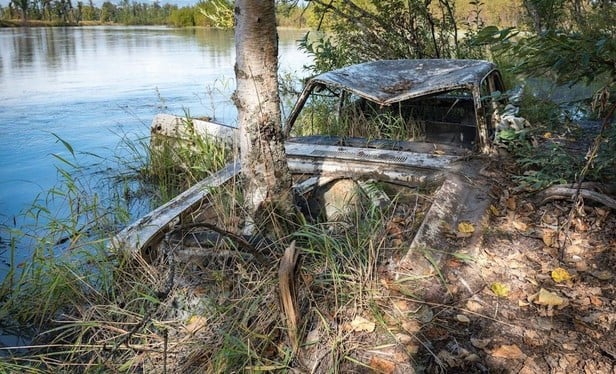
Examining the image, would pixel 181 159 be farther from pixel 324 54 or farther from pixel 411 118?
pixel 324 54

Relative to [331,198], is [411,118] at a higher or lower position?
higher

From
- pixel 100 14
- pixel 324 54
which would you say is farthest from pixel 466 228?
pixel 100 14

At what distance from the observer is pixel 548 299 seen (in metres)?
2.48

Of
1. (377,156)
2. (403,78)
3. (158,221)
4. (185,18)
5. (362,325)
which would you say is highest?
(185,18)

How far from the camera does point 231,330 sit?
7.73 ft

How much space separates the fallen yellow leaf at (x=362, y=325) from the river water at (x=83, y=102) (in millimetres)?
3053

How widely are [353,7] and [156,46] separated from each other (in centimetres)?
1558

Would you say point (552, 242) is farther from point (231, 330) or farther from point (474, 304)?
point (231, 330)

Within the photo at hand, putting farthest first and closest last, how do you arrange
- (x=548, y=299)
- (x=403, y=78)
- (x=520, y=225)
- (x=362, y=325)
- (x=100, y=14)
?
(x=100, y=14) → (x=403, y=78) → (x=520, y=225) → (x=548, y=299) → (x=362, y=325)

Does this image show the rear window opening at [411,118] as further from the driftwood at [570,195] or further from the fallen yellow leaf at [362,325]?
the fallen yellow leaf at [362,325]

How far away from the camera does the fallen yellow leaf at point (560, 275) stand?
105 inches

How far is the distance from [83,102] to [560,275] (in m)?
9.33

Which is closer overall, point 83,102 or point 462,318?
point 462,318

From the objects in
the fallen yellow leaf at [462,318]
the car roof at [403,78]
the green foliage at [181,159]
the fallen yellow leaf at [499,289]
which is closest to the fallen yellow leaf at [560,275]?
the fallen yellow leaf at [499,289]
